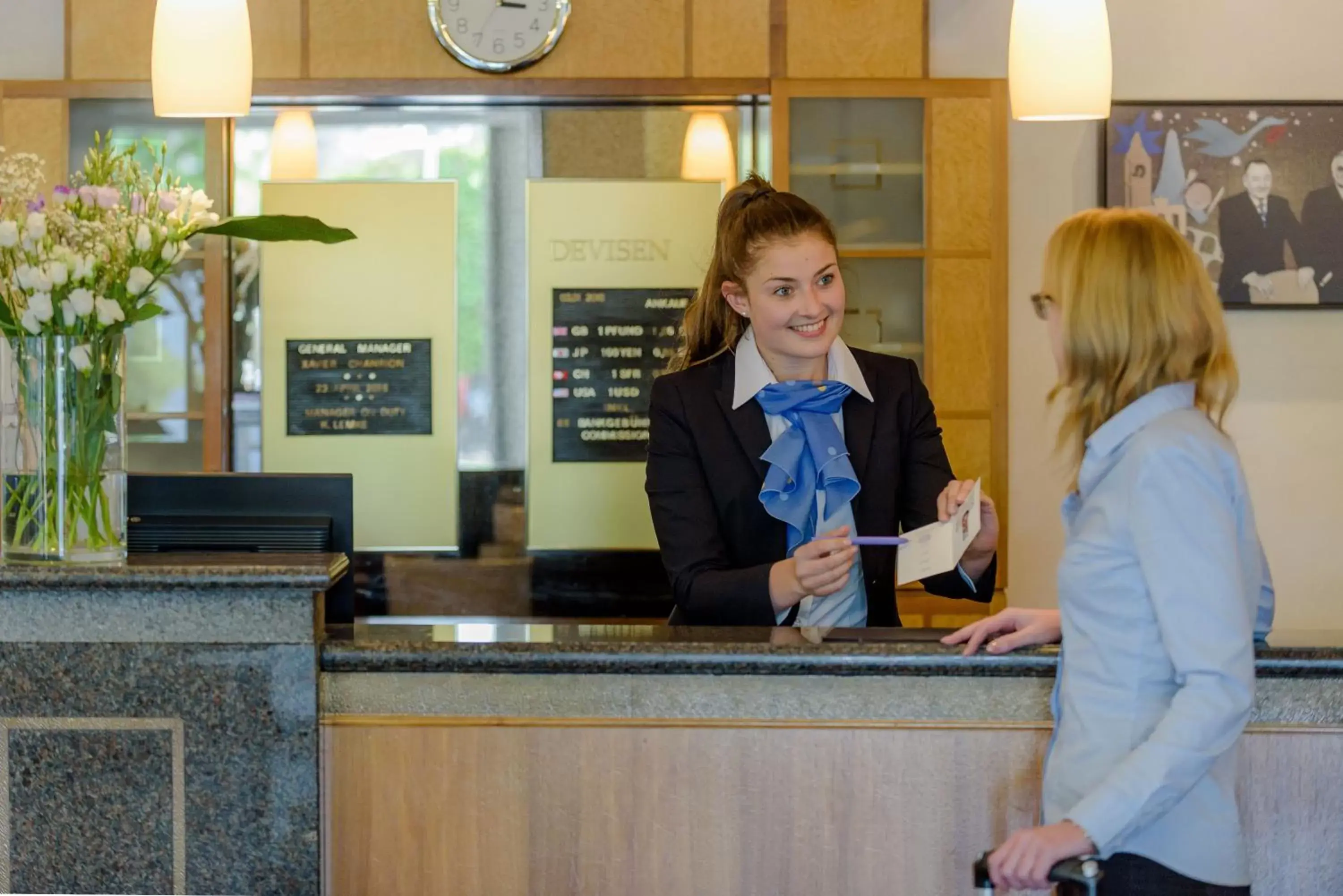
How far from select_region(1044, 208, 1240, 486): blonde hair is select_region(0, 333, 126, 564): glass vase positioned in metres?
1.29

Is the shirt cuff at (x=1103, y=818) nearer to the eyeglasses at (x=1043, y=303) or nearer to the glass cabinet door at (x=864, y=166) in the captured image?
the eyeglasses at (x=1043, y=303)

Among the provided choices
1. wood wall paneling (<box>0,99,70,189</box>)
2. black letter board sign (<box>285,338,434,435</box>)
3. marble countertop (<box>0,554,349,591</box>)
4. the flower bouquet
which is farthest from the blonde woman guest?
wood wall paneling (<box>0,99,70,189</box>)

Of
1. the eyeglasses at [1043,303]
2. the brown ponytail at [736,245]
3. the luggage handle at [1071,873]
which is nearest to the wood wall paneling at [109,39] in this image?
the brown ponytail at [736,245]

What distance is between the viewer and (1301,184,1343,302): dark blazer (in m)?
4.50

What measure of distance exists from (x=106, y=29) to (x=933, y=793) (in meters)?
3.38

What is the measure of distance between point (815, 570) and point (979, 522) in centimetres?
30

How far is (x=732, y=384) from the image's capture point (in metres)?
2.48

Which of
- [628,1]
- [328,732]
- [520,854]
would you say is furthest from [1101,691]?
[628,1]

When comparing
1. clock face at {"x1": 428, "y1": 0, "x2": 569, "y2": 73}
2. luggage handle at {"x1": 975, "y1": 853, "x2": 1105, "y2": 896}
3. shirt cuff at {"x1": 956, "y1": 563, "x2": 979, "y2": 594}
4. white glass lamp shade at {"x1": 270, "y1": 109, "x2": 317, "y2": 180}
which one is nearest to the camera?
luggage handle at {"x1": 975, "y1": 853, "x2": 1105, "y2": 896}

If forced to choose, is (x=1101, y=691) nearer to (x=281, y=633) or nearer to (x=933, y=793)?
(x=933, y=793)

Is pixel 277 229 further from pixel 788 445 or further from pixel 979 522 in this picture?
pixel 979 522

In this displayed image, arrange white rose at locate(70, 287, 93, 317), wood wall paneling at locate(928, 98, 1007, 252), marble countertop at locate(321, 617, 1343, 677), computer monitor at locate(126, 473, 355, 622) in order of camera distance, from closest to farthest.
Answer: marble countertop at locate(321, 617, 1343, 677) → white rose at locate(70, 287, 93, 317) → computer monitor at locate(126, 473, 355, 622) → wood wall paneling at locate(928, 98, 1007, 252)

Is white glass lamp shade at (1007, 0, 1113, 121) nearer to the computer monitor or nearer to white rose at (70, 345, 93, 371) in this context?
the computer monitor

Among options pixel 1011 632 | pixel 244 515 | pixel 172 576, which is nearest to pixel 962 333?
pixel 1011 632
